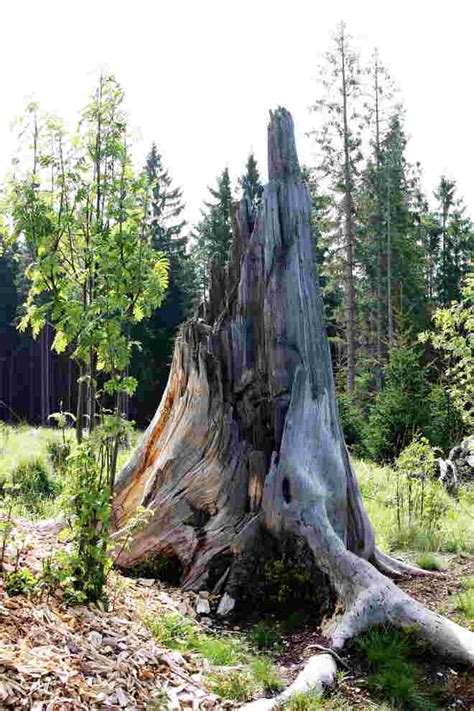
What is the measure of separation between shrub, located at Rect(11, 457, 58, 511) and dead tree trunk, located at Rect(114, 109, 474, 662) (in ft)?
12.7

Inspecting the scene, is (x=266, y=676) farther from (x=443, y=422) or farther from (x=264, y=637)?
(x=443, y=422)

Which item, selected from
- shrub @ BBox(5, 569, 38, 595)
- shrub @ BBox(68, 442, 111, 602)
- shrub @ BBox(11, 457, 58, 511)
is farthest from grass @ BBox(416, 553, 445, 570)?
shrub @ BBox(11, 457, 58, 511)

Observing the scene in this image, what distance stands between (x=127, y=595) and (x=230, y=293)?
10.8ft

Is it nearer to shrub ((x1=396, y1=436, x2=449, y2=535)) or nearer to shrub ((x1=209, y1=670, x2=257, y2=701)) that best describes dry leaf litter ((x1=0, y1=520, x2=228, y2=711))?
shrub ((x1=209, y1=670, x2=257, y2=701))

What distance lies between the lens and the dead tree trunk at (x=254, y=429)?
617 cm

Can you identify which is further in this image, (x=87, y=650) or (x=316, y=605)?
(x=316, y=605)

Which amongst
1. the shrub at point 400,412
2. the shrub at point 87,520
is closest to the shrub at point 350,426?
the shrub at point 400,412

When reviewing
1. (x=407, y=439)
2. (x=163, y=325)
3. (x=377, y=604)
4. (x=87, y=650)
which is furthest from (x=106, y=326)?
(x=163, y=325)

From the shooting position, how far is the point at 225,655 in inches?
188

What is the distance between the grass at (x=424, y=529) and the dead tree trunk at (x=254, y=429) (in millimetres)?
1250

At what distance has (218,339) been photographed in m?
6.98

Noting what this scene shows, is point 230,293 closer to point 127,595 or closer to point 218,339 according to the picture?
point 218,339

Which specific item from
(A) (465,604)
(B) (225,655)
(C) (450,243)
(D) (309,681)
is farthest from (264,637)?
(C) (450,243)

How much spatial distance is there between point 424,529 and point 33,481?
613cm
